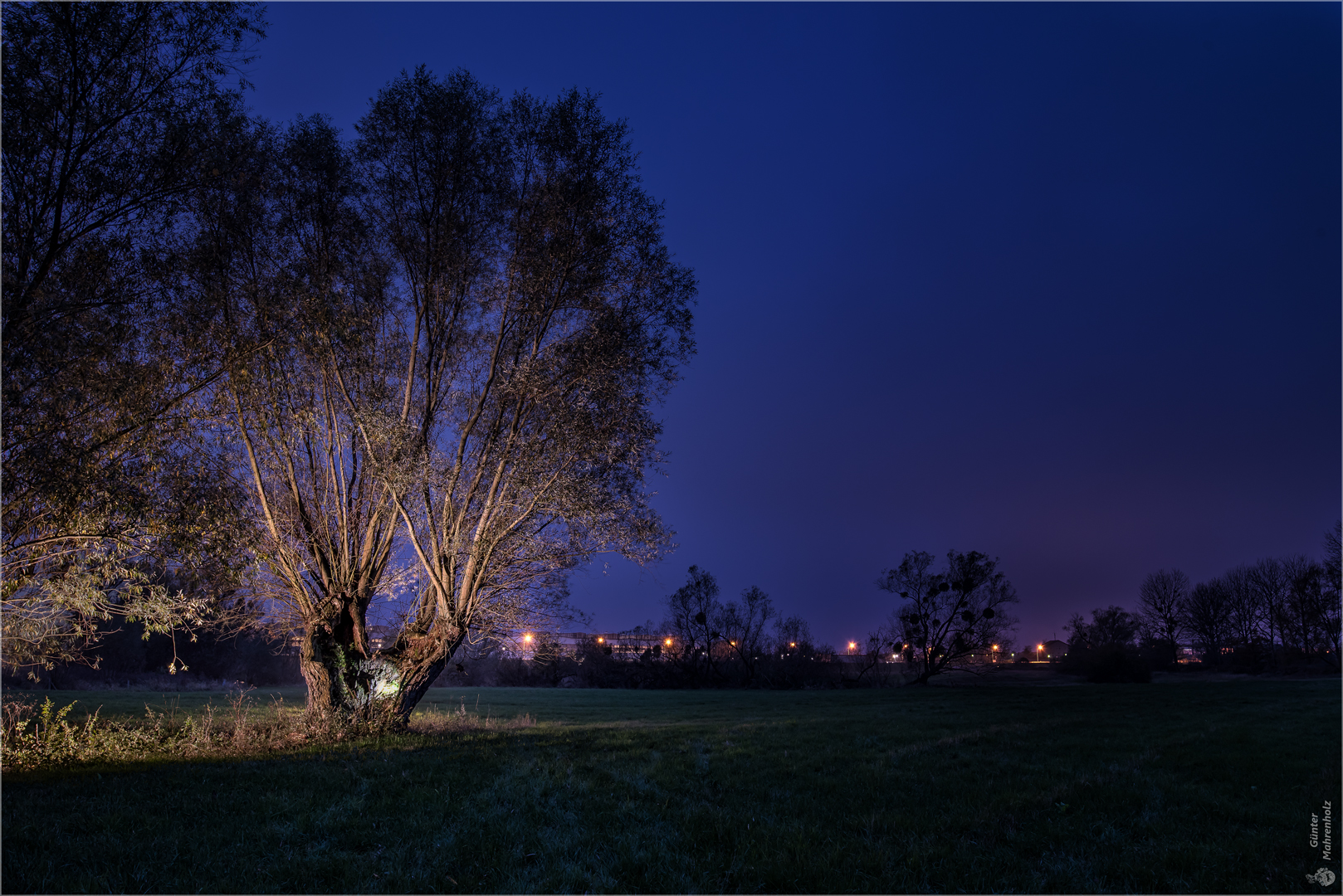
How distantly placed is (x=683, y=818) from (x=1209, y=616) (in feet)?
264

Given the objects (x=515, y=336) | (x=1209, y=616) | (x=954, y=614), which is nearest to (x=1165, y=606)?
(x=1209, y=616)

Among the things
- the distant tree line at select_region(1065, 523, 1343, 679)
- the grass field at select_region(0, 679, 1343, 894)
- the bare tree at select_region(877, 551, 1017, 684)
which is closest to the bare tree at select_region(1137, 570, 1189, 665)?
the distant tree line at select_region(1065, 523, 1343, 679)

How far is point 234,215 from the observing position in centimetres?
1525

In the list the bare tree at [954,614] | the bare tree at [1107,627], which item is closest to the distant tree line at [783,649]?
the bare tree at [954,614]

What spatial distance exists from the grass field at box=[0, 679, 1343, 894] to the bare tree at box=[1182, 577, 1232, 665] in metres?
65.3

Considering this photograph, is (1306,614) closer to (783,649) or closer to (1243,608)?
(1243,608)

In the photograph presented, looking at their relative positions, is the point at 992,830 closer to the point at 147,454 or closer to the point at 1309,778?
the point at 1309,778

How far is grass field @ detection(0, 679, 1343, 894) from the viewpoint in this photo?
5.73 m

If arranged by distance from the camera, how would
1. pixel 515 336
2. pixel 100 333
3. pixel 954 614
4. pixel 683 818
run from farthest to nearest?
pixel 954 614, pixel 515 336, pixel 100 333, pixel 683 818

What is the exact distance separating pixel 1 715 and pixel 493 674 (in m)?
47.0

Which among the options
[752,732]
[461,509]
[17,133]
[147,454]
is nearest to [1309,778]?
[752,732]

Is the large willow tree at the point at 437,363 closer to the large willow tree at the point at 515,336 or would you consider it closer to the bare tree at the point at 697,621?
the large willow tree at the point at 515,336

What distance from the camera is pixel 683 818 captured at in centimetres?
744

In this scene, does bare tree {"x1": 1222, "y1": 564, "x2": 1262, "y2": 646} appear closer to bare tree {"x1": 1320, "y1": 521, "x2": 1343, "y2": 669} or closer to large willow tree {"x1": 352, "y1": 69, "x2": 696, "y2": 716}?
bare tree {"x1": 1320, "y1": 521, "x2": 1343, "y2": 669}
